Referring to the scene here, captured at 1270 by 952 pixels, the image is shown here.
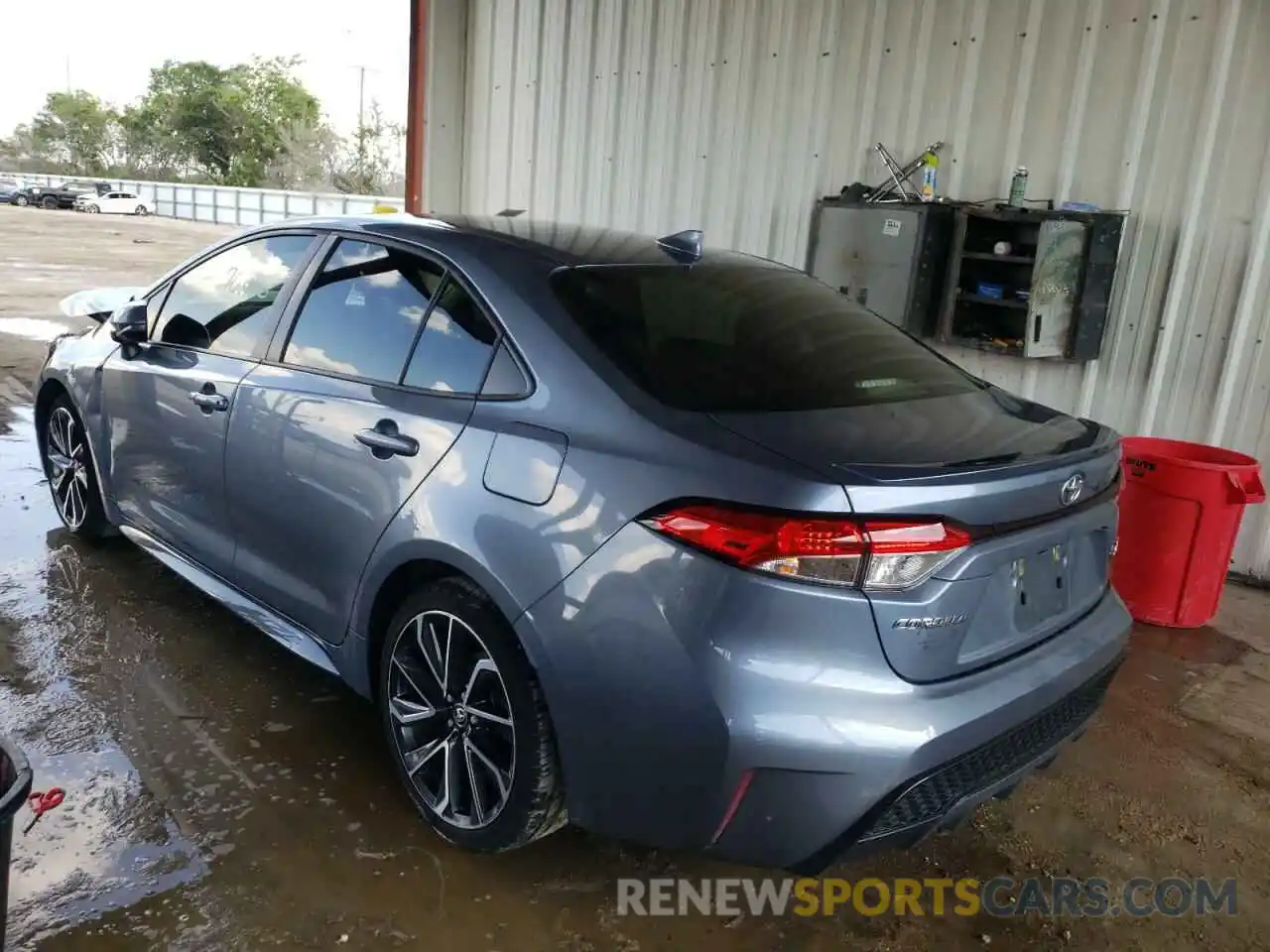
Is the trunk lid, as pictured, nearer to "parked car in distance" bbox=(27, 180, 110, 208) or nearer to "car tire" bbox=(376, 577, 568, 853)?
"car tire" bbox=(376, 577, 568, 853)

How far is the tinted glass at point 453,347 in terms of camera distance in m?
2.42

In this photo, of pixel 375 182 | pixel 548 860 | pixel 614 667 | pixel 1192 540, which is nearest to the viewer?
pixel 614 667

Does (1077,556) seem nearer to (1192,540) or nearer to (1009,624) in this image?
(1009,624)

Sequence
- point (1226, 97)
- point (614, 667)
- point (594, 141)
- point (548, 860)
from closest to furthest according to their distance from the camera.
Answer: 1. point (614, 667)
2. point (548, 860)
3. point (1226, 97)
4. point (594, 141)

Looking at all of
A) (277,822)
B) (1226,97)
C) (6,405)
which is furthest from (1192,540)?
(6,405)

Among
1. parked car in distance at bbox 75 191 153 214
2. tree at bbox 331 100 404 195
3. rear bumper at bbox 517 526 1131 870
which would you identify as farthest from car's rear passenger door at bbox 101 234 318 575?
parked car in distance at bbox 75 191 153 214

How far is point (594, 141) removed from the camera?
6.98m

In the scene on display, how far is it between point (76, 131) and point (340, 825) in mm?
70873

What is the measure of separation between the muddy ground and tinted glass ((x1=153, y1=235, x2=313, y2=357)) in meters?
1.05

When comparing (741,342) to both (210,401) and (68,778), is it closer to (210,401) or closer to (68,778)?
(210,401)

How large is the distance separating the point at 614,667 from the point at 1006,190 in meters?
4.07

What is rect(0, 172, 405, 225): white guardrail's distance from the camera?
31.3 meters

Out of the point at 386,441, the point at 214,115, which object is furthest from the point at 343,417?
the point at 214,115

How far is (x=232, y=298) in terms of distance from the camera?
3373mm
